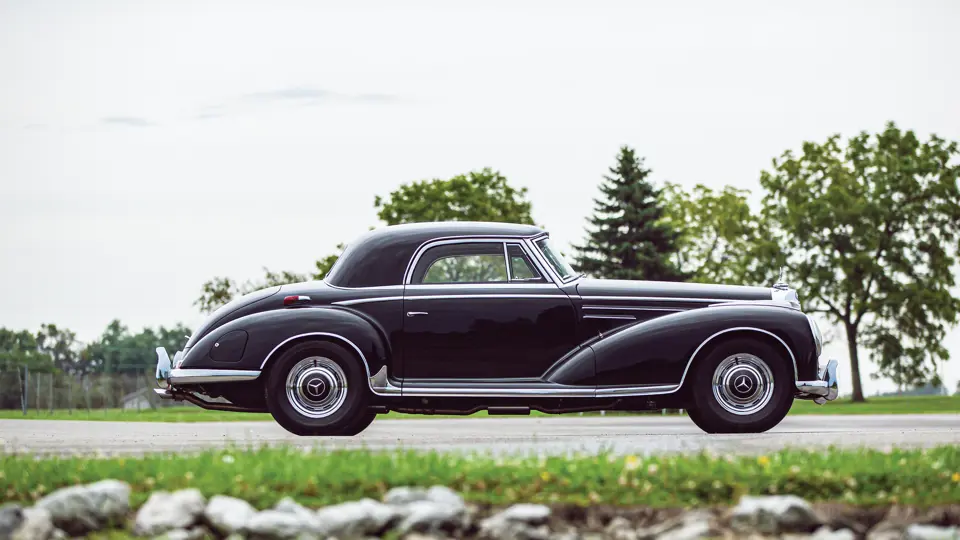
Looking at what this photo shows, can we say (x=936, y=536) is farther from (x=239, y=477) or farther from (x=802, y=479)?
(x=239, y=477)

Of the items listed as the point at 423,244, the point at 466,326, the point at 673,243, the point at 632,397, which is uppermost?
the point at 673,243

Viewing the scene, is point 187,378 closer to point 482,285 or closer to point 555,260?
point 482,285

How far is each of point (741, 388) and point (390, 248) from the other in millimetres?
3599

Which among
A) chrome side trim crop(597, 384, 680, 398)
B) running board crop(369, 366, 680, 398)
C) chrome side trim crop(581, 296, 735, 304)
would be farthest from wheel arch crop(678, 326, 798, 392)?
running board crop(369, 366, 680, 398)

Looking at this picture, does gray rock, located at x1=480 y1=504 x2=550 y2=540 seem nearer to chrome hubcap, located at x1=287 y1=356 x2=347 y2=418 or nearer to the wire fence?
chrome hubcap, located at x1=287 y1=356 x2=347 y2=418

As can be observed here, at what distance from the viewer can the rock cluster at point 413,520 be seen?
705 centimetres

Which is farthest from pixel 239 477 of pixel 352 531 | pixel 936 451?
pixel 936 451

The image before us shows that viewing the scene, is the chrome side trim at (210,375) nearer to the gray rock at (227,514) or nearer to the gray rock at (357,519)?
the gray rock at (227,514)

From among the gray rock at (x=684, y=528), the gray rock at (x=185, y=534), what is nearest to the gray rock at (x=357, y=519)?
the gray rock at (x=185, y=534)

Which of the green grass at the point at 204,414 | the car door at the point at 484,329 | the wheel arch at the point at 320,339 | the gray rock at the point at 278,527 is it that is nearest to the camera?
the gray rock at the point at 278,527

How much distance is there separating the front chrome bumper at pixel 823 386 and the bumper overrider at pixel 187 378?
514cm

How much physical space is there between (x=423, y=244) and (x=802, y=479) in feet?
16.9

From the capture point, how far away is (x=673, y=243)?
42.1 m

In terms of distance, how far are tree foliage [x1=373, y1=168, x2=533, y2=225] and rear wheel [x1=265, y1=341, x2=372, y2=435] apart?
118ft
